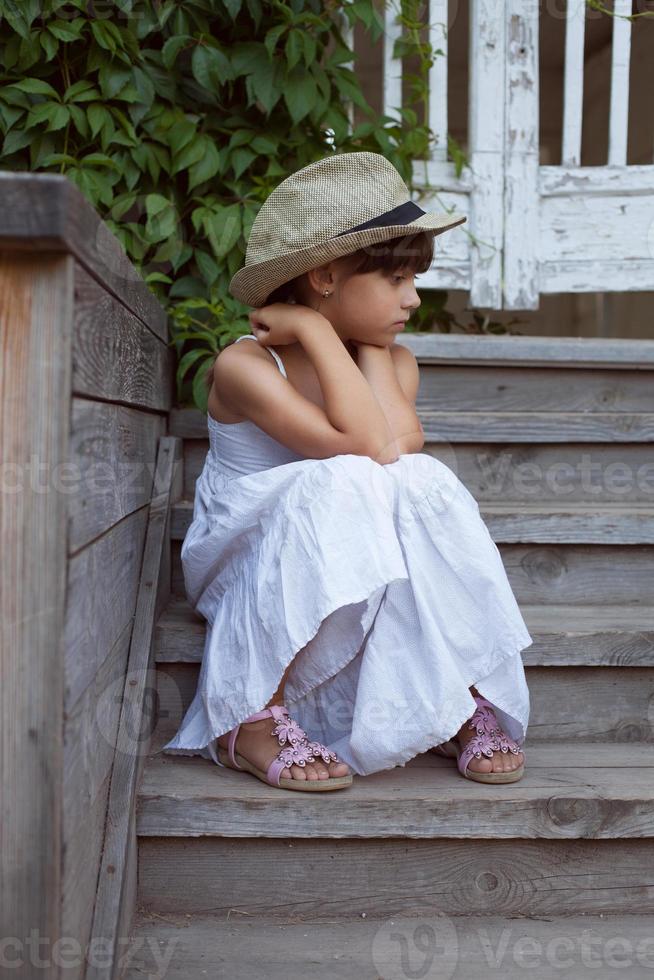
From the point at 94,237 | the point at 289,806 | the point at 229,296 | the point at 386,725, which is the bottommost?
the point at 289,806

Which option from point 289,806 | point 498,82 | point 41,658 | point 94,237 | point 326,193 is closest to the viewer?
point 41,658

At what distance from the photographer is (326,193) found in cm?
155

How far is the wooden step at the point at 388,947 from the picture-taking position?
4.00 feet

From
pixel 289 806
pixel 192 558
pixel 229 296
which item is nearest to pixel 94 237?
pixel 192 558

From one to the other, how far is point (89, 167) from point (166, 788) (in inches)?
57.5

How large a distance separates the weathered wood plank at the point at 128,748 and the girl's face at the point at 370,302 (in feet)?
1.58

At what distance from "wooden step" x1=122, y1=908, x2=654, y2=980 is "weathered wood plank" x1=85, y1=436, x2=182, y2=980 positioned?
0.08 m

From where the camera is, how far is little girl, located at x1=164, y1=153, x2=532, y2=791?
140cm

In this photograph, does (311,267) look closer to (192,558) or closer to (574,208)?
(192,558)

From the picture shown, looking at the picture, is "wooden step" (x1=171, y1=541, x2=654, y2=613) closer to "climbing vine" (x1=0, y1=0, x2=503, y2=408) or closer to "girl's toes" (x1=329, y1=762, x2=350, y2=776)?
"girl's toes" (x1=329, y1=762, x2=350, y2=776)

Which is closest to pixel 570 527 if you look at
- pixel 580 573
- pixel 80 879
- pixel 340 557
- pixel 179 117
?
pixel 580 573

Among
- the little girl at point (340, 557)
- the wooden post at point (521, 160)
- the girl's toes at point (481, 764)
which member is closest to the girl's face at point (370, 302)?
the little girl at point (340, 557)

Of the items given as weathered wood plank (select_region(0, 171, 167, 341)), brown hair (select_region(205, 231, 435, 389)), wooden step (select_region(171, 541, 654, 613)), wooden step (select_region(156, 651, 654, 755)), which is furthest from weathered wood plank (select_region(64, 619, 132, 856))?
wooden step (select_region(171, 541, 654, 613))

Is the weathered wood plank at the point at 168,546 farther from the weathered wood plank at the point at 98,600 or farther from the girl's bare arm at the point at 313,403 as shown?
the girl's bare arm at the point at 313,403
